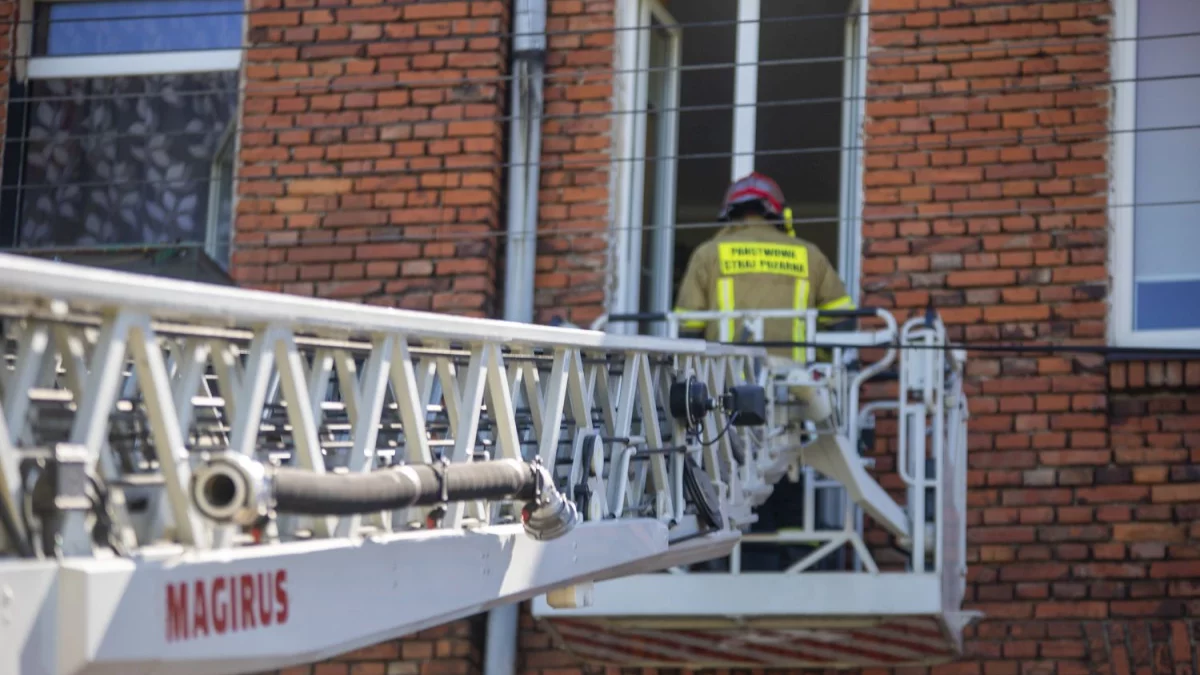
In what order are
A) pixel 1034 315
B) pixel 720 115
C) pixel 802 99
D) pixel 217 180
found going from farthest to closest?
pixel 720 115 → pixel 802 99 → pixel 217 180 → pixel 1034 315

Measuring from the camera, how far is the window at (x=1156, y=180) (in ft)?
25.1

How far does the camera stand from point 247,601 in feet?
11.1

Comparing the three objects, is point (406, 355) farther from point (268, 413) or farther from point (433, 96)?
point (433, 96)

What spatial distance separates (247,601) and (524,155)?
16.2ft

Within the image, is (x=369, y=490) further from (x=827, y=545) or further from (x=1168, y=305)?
(x=1168, y=305)

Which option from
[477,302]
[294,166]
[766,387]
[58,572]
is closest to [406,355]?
[58,572]

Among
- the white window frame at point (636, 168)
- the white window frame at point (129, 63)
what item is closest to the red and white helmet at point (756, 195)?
the white window frame at point (636, 168)

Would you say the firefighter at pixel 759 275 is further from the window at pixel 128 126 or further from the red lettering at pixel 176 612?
the red lettering at pixel 176 612

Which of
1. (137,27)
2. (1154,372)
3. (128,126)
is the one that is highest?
(137,27)

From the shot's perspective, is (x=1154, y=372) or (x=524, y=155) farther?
(x=524, y=155)

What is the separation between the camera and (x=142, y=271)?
782 cm

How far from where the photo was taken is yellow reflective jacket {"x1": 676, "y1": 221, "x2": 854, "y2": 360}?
714 cm

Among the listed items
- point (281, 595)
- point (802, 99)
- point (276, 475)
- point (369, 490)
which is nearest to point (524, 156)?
point (802, 99)

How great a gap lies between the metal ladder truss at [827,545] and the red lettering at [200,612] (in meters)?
3.15
